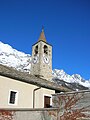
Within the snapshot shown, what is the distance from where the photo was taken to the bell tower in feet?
145

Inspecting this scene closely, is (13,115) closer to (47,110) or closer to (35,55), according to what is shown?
(47,110)

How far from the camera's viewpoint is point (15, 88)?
17.1 meters

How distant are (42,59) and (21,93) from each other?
27632 mm

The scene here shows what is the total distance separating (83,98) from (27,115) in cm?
413

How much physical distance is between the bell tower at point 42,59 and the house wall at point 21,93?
2308 centimetres

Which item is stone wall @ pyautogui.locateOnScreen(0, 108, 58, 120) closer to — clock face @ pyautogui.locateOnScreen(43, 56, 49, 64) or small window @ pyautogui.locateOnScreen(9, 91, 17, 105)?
small window @ pyautogui.locateOnScreen(9, 91, 17, 105)

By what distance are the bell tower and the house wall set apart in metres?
23.1

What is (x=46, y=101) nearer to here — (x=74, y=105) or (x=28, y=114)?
(x=74, y=105)

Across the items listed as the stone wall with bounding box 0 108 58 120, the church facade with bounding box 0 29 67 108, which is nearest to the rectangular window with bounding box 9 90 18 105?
the church facade with bounding box 0 29 67 108

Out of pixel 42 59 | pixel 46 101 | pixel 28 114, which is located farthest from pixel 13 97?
pixel 42 59

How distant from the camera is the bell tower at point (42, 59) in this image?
145 ft

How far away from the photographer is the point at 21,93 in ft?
→ 57.7

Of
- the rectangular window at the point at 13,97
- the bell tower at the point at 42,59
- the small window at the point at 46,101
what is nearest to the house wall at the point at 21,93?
the rectangular window at the point at 13,97

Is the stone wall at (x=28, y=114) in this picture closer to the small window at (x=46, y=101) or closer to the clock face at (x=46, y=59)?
the small window at (x=46, y=101)
